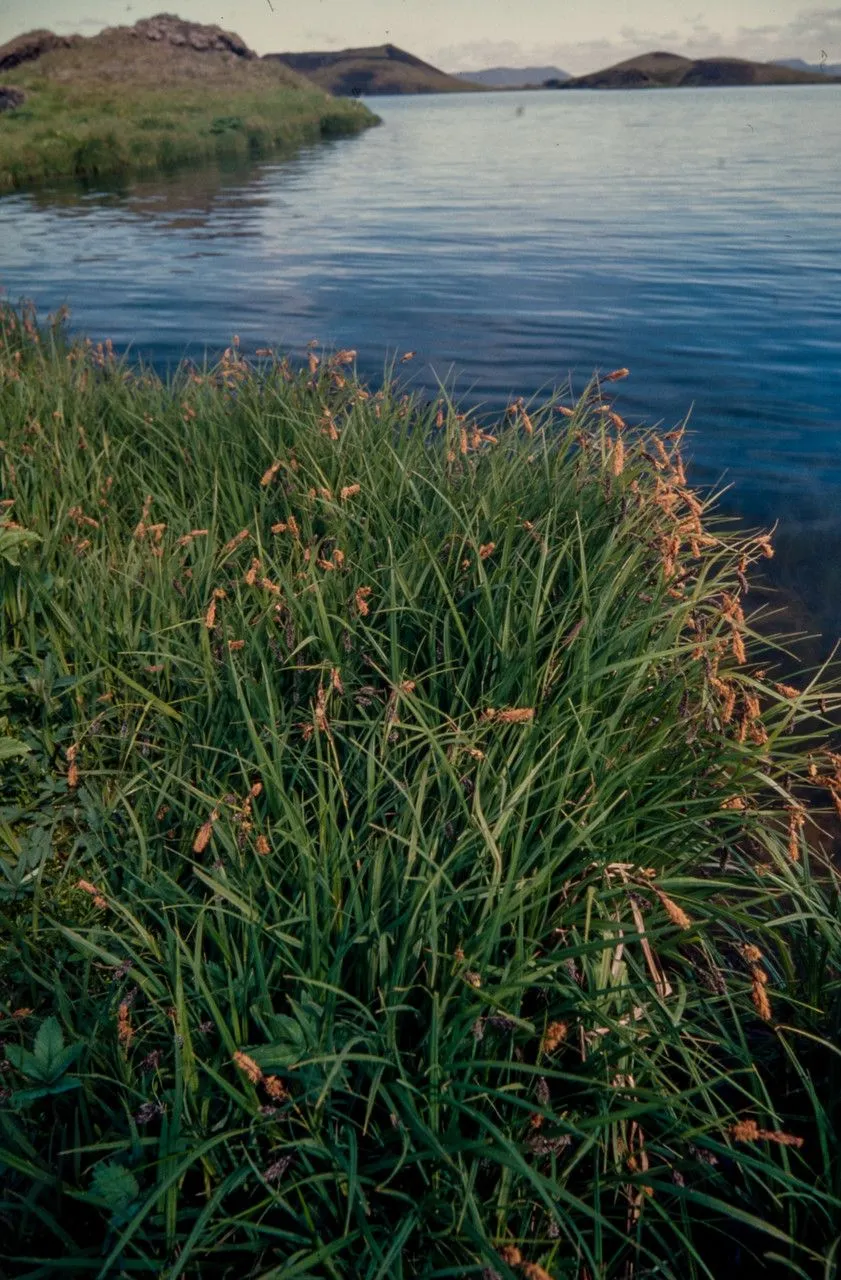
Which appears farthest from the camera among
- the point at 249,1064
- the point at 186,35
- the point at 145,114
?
the point at 186,35

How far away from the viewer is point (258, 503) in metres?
4.15

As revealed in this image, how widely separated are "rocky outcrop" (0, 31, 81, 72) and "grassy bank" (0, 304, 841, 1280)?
66.8 metres

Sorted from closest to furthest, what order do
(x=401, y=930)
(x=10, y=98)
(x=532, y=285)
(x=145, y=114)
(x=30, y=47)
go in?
(x=401, y=930) → (x=532, y=285) → (x=145, y=114) → (x=10, y=98) → (x=30, y=47)

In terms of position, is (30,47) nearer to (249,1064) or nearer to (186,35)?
(186,35)

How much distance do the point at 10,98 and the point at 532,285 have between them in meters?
36.9

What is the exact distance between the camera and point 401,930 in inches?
81.9

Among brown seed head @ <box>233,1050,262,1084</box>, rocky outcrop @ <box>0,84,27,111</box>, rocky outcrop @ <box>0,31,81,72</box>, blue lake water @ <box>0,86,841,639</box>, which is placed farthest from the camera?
rocky outcrop @ <box>0,31,81,72</box>

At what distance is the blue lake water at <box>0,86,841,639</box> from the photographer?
29.4ft

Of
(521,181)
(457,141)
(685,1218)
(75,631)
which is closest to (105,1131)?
(685,1218)

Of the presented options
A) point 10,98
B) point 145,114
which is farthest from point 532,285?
point 10,98

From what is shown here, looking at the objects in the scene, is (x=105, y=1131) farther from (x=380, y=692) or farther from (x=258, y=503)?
(x=258, y=503)

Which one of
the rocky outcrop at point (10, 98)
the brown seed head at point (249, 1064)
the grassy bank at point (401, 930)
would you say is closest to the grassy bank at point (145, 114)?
the rocky outcrop at point (10, 98)

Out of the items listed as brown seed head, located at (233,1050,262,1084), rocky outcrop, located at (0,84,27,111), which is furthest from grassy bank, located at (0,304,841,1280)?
rocky outcrop, located at (0,84,27,111)

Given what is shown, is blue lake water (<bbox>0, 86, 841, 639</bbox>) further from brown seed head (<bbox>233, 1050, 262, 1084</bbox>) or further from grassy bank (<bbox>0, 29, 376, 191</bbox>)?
brown seed head (<bbox>233, 1050, 262, 1084</bbox>)
